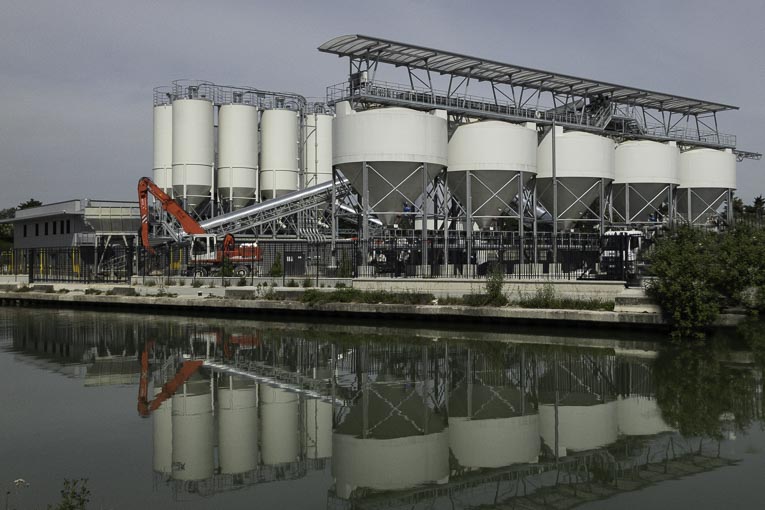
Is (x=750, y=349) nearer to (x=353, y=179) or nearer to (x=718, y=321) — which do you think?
(x=718, y=321)

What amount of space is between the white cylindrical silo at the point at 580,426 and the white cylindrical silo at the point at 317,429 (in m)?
3.82

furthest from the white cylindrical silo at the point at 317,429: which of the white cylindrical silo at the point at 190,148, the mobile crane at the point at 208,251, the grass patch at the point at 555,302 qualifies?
the white cylindrical silo at the point at 190,148

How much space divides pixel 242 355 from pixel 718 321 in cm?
1733

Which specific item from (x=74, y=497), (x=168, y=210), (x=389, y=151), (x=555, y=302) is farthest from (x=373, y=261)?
(x=74, y=497)

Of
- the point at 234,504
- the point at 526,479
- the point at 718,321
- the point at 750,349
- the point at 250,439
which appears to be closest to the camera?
the point at 234,504

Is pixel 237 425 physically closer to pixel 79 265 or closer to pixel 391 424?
pixel 391 424

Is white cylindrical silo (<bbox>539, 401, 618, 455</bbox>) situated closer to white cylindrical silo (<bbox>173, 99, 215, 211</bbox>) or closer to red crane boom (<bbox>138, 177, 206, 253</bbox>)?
red crane boom (<bbox>138, 177, 206, 253</bbox>)

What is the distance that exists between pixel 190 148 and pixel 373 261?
30.9m

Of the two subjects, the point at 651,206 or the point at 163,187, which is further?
the point at 163,187

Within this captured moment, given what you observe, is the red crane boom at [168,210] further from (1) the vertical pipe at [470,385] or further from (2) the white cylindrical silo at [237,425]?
(2) the white cylindrical silo at [237,425]

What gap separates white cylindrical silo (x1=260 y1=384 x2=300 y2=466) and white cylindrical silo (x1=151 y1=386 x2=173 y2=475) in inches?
59.6

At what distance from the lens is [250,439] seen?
1340 centimetres

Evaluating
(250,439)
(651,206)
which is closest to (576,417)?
(250,439)

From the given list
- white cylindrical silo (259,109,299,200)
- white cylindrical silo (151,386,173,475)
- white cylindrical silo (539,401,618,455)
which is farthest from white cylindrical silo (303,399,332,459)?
white cylindrical silo (259,109,299,200)
